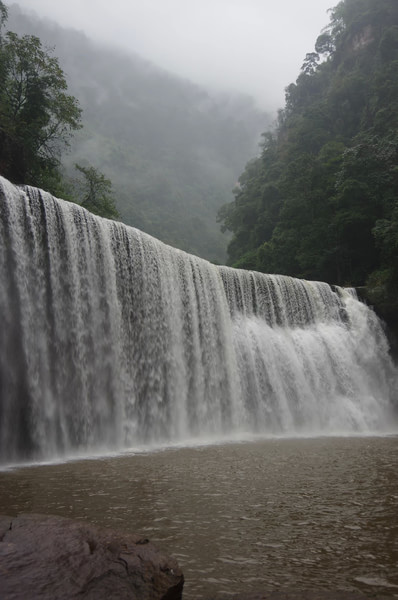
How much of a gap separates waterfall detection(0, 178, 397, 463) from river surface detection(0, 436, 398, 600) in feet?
9.91

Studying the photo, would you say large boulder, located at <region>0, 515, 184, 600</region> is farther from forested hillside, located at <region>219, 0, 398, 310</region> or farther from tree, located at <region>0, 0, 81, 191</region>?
forested hillside, located at <region>219, 0, 398, 310</region>

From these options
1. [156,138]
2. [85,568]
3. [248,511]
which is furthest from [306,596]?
[156,138]

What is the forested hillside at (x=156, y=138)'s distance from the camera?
68438 millimetres

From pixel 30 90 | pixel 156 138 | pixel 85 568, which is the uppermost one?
pixel 156 138

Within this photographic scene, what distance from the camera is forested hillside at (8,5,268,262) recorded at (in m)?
68.4

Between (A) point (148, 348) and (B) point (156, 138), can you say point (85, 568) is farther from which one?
(B) point (156, 138)

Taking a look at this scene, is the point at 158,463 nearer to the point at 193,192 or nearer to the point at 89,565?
the point at 89,565

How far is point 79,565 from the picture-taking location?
2.01 metres

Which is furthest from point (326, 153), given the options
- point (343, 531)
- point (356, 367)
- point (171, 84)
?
point (171, 84)

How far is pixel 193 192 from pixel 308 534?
280 feet

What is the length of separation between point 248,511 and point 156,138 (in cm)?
10930

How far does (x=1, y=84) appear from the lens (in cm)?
1795

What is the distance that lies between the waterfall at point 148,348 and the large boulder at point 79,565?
6913 mm

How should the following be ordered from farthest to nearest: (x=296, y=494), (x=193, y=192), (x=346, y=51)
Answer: (x=193, y=192)
(x=346, y=51)
(x=296, y=494)
